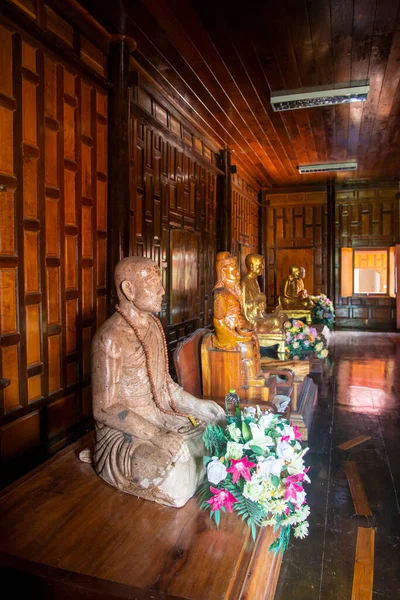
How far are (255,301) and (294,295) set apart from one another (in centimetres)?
257

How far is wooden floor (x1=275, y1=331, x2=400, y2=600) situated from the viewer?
6.17ft

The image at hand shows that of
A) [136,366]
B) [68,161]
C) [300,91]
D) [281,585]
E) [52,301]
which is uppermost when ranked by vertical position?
[300,91]

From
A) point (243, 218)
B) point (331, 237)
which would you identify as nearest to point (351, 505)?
point (243, 218)

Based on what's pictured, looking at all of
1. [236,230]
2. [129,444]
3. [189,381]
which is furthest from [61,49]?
[236,230]

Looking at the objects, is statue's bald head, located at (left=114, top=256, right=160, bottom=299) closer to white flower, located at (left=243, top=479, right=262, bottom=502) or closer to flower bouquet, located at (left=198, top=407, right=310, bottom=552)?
flower bouquet, located at (left=198, top=407, right=310, bottom=552)

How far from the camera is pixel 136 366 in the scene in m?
1.97

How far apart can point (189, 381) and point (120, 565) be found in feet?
4.56

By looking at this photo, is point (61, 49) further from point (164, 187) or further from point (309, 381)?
point (309, 381)

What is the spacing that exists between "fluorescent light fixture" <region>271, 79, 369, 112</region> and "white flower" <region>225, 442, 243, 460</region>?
13.3ft

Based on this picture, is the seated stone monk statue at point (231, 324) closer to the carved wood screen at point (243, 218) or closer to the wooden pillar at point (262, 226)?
the carved wood screen at point (243, 218)

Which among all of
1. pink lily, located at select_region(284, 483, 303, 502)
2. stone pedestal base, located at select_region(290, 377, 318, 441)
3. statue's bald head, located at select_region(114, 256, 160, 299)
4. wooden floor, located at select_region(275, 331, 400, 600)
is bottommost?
wooden floor, located at select_region(275, 331, 400, 600)

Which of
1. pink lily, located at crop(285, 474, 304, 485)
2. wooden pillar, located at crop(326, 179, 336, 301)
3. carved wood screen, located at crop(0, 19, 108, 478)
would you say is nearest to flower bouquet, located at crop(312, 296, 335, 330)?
wooden pillar, located at crop(326, 179, 336, 301)

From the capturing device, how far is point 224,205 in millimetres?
7055

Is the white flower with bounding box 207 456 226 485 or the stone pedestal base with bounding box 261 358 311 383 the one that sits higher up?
the white flower with bounding box 207 456 226 485
